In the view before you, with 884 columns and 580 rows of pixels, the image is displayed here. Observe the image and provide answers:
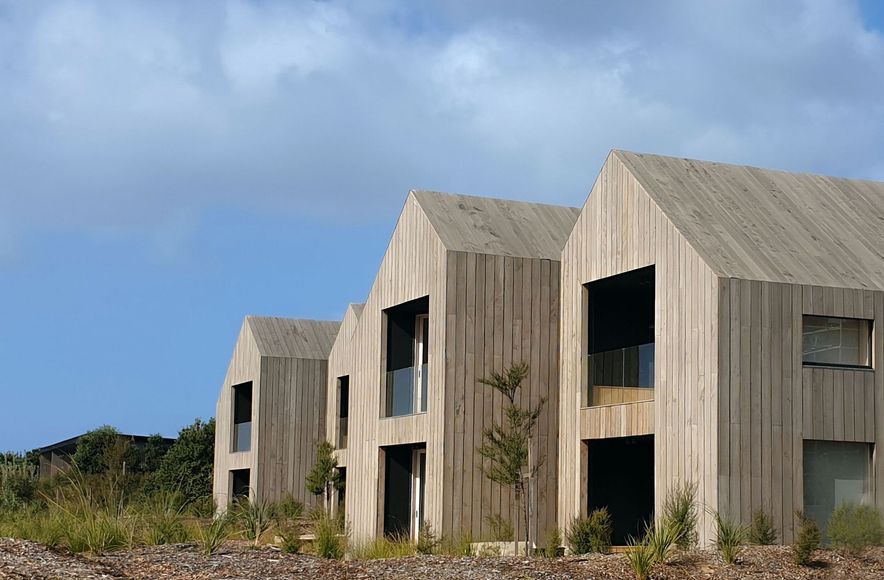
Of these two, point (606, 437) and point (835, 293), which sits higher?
point (835, 293)

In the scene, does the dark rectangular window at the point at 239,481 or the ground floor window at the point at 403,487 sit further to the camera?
the dark rectangular window at the point at 239,481

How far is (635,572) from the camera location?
12.6 metres

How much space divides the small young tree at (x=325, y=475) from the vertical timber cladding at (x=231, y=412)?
2936 millimetres

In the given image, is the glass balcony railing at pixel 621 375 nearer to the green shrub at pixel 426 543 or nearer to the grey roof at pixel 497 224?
the grey roof at pixel 497 224

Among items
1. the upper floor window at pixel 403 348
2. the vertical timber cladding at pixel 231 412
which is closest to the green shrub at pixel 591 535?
the upper floor window at pixel 403 348

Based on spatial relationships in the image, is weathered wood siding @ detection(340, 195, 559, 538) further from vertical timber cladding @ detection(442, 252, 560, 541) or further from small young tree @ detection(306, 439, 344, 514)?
small young tree @ detection(306, 439, 344, 514)

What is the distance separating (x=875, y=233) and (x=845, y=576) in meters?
7.08

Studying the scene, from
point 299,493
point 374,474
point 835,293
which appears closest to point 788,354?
point 835,293

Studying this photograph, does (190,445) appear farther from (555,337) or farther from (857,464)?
(857,464)

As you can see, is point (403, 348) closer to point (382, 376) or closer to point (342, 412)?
point (382, 376)

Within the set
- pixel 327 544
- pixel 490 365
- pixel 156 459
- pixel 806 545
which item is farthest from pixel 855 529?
pixel 156 459

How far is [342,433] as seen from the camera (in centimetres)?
2880

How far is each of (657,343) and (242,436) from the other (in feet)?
53.7

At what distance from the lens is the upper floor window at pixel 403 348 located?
70.3 feet
